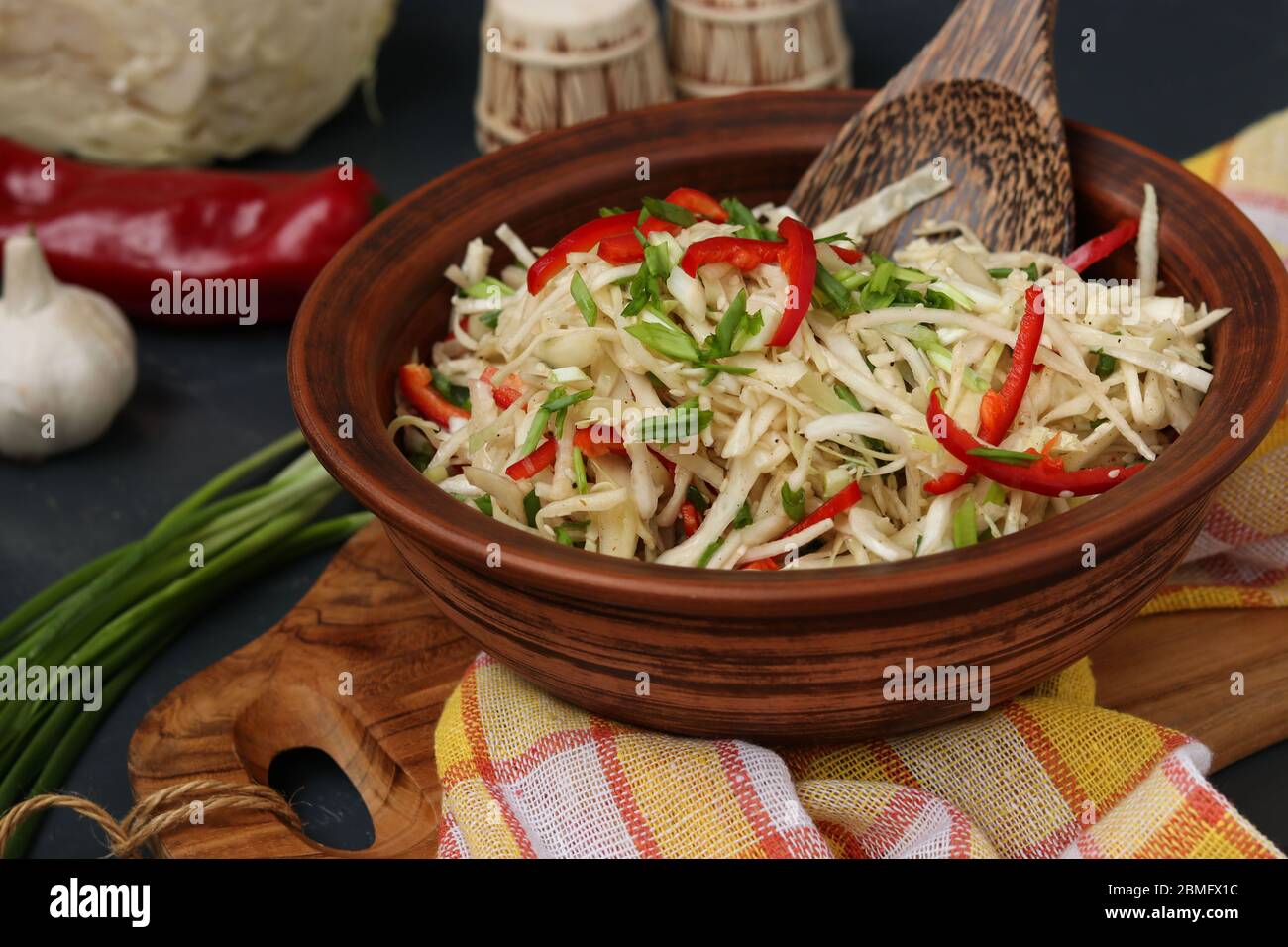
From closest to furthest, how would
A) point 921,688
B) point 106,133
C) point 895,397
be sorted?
1. point 921,688
2. point 895,397
3. point 106,133

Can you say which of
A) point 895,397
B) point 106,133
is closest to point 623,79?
point 106,133

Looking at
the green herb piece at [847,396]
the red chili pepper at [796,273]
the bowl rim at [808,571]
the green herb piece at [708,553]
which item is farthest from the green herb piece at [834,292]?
the bowl rim at [808,571]

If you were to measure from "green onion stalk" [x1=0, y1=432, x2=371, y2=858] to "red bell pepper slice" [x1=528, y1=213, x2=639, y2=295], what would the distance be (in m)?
0.98

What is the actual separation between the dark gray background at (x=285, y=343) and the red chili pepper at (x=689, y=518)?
87 centimetres

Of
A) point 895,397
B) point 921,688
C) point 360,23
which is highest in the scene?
point 360,23

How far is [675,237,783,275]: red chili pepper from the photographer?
257 cm

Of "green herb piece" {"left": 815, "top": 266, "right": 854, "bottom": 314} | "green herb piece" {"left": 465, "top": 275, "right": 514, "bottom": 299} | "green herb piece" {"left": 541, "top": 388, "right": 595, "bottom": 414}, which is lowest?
"green herb piece" {"left": 541, "top": 388, "right": 595, "bottom": 414}

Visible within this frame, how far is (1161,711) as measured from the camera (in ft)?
9.13

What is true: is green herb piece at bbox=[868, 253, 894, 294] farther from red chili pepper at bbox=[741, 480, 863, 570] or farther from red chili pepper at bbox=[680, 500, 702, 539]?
red chili pepper at bbox=[680, 500, 702, 539]

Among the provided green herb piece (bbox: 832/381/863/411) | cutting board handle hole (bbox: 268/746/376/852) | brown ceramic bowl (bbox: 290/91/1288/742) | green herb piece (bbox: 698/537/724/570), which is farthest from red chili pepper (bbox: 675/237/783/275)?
cutting board handle hole (bbox: 268/746/376/852)

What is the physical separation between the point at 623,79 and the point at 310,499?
1.75m

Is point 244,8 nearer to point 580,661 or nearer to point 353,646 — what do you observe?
point 353,646

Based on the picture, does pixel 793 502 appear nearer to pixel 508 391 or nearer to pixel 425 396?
pixel 508 391

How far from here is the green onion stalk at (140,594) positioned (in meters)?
2.99
